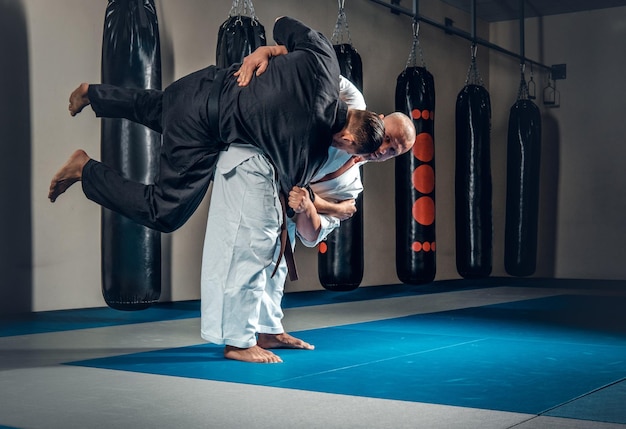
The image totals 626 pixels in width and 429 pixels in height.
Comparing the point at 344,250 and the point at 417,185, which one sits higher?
the point at 417,185

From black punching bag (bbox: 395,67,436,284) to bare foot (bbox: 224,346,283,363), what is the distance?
10.5 ft

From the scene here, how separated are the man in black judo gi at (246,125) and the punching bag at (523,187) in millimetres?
5438

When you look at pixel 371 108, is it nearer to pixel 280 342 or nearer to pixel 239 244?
pixel 280 342

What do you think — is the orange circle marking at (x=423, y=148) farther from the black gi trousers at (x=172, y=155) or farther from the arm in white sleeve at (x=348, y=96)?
the black gi trousers at (x=172, y=155)

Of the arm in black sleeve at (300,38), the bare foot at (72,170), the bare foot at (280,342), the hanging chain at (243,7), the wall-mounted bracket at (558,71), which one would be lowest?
the bare foot at (280,342)

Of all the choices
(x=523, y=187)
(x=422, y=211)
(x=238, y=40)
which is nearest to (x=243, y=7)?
(x=238, y=40)

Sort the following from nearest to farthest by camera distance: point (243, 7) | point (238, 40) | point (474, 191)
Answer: point (238, 40) → point (243, 7) → point (474, 191)

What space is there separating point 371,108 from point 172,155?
229 inches

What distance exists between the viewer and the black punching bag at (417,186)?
653 cm

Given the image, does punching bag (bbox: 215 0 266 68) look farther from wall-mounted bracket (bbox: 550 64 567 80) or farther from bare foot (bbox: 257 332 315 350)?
wall-mounted bracket (bbox: 550 64 567 80)

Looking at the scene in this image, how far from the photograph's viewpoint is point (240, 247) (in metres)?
3.45

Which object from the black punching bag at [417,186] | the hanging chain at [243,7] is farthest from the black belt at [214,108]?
the black punching bag at [417,186]

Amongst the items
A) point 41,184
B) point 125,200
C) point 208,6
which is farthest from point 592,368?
point 208,6

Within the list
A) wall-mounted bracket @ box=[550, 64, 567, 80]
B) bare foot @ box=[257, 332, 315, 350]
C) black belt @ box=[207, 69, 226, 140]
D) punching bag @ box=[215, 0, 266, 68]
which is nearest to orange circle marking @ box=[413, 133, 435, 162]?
punching bag @ box=[215, 0, 266, 68]
